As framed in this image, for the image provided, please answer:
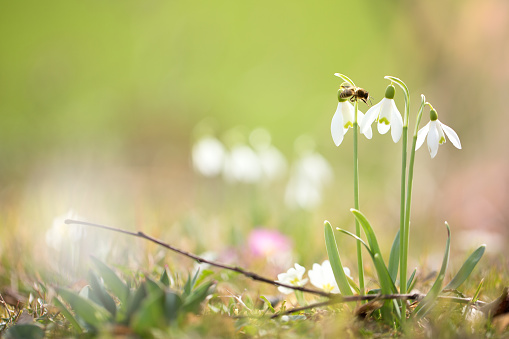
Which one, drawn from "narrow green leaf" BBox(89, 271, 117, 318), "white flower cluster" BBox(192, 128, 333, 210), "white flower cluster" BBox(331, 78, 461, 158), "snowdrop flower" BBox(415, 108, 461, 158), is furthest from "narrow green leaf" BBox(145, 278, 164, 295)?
"white flower cluster" BBox(192, 128, 333, 210)

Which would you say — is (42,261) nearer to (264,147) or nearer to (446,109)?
(264,147)

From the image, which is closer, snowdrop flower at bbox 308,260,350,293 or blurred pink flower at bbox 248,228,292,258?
snowdrop flower at bbox 308,260,350,293

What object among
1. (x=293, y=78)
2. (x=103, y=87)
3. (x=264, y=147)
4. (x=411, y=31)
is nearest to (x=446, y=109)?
(x=411, y=31)

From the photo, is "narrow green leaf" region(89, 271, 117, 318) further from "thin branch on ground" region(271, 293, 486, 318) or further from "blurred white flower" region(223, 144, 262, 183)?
"blurred white flower" region(223, 144, 262, 183)

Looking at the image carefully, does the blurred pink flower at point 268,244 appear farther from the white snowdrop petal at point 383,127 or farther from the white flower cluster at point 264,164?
the white snowdrop petal at point 383,127

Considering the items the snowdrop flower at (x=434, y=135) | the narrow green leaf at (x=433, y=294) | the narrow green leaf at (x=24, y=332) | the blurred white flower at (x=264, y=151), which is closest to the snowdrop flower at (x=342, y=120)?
the snowdrop flower at (x=434, y=135)

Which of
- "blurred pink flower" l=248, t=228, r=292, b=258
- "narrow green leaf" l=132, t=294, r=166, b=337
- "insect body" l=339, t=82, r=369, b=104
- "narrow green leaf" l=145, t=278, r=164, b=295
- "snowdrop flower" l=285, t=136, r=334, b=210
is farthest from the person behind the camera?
"snowdrop flower" l=285, t=136, r=334, b=210
